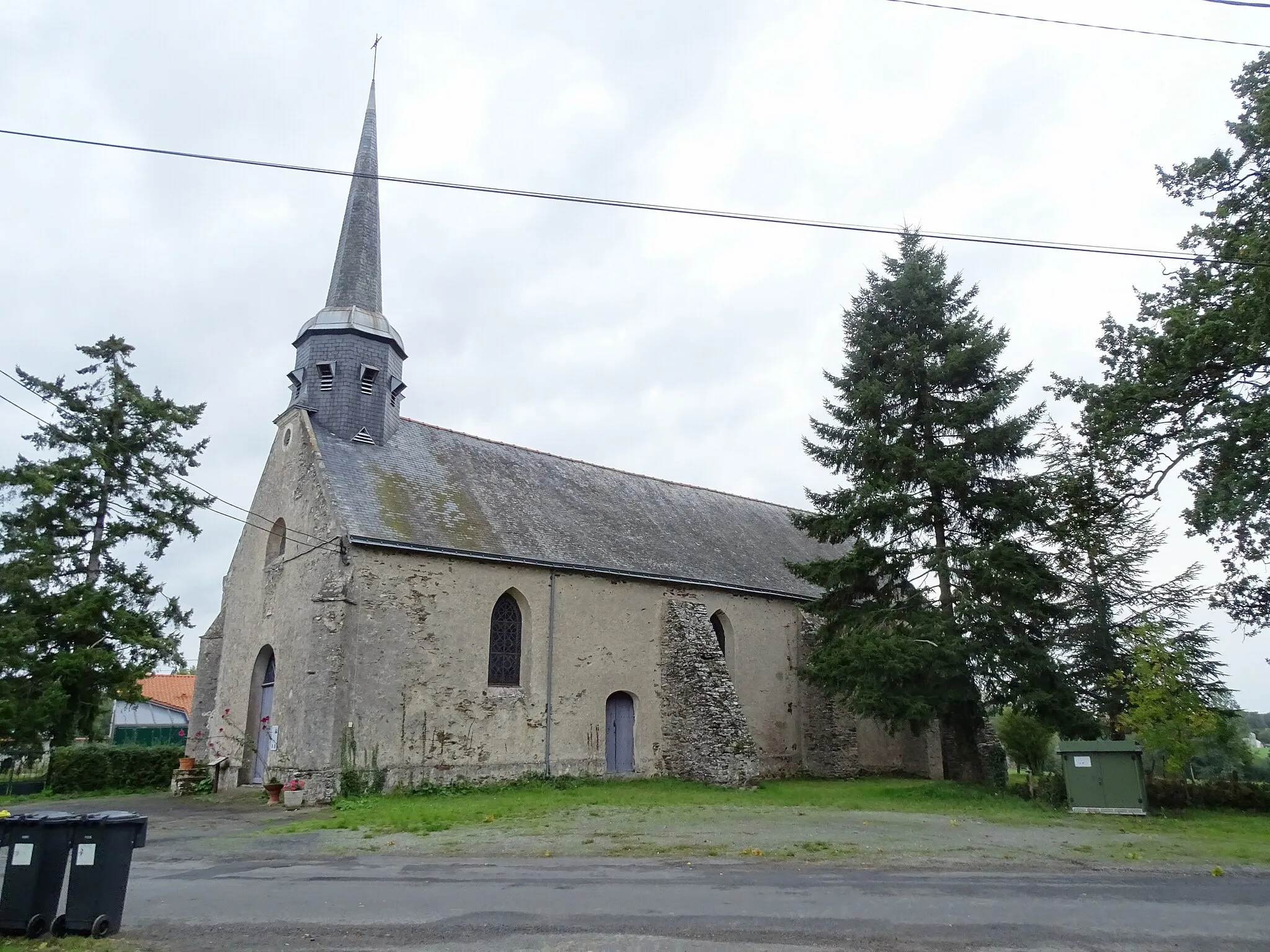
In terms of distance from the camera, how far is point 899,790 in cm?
1823

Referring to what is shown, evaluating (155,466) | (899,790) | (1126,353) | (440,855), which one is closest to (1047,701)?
(899,790)

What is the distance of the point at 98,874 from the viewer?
6598 millimetres

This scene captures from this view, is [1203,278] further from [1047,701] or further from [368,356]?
[368,356]

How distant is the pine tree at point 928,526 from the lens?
18.4m

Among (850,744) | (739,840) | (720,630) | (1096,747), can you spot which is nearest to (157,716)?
(720,630)

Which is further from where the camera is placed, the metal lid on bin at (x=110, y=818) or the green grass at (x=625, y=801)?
the green grass at (x=625, y=801)

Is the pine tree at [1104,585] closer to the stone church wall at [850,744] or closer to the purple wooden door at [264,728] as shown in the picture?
the stone church wall at [850,744]

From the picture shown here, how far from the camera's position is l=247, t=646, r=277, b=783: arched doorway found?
64.1 ft

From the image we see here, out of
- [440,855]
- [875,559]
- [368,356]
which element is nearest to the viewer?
[440,855]

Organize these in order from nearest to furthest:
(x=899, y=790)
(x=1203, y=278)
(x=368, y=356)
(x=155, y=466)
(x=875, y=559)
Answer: (x=1203, y=278)
(x=899, y=790)
(x=875, y=559)
(x=368, y=356)
(x=155, y=466)

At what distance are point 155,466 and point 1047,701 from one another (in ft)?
80.2

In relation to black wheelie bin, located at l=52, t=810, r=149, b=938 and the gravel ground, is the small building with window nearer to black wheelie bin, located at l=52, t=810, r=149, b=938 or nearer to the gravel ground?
the gravel ground

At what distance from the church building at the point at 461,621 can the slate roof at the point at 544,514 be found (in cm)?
8

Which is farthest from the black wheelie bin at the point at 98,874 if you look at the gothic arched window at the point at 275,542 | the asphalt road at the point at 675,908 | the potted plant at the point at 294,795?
the gothic arched window at the point at 275,542
